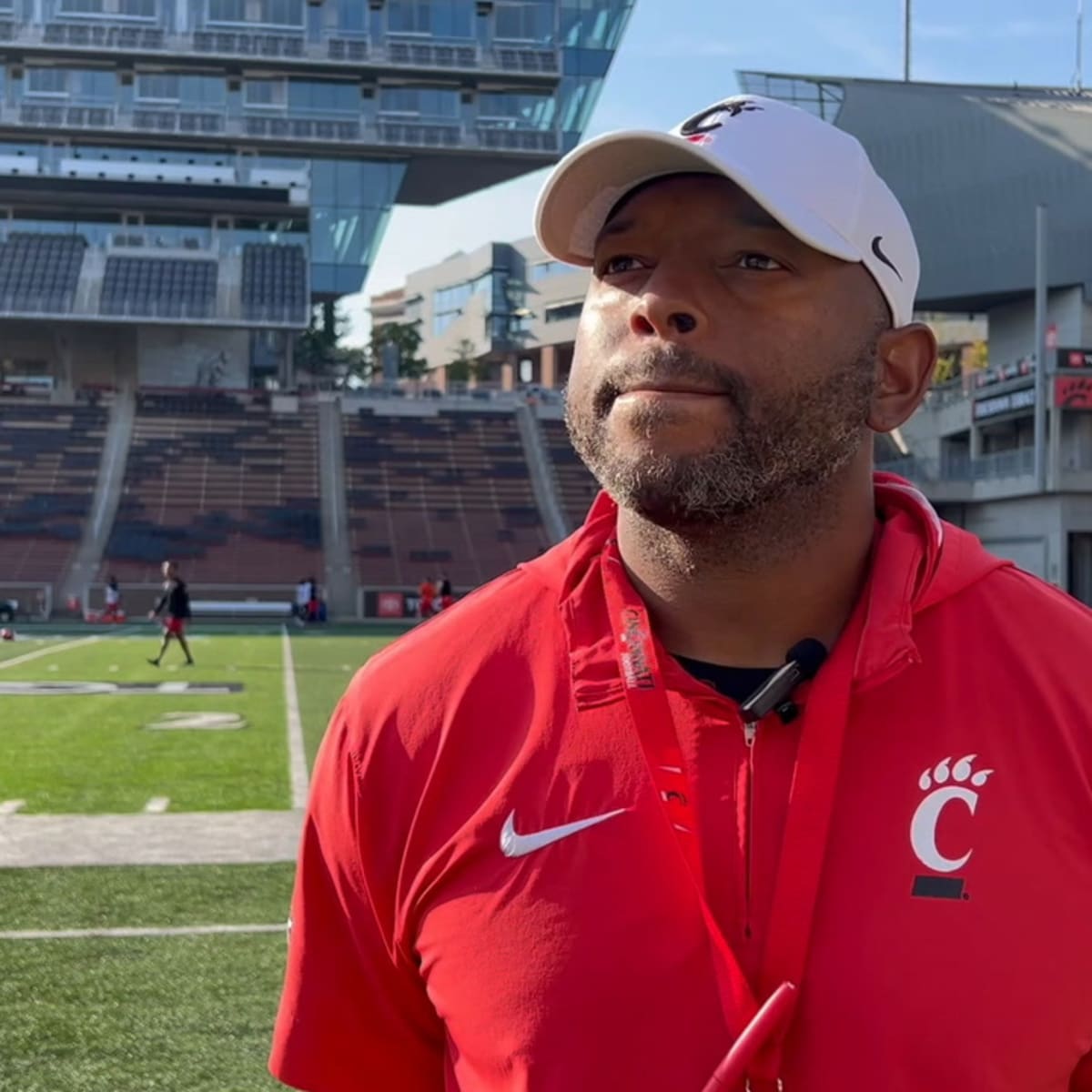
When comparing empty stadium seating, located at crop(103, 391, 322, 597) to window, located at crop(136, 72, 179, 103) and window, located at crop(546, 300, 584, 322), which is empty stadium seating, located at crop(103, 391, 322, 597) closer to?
window, located at crop(136, 72, 179, 103)

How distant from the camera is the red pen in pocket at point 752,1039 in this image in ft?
5.19

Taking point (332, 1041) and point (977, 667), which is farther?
point (332, 1041)

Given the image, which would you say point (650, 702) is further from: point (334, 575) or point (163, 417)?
point (163, 417)

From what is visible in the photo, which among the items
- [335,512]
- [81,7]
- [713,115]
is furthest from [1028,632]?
[81,7]

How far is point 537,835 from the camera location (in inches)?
70.0

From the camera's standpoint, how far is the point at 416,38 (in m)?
59.9

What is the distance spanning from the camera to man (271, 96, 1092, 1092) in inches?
65.3

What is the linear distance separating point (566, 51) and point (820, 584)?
6275 centimetres

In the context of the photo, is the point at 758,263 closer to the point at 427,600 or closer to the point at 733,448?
the point at 733,448

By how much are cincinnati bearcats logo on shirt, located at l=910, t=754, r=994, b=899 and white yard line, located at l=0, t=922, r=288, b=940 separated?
15.6ft

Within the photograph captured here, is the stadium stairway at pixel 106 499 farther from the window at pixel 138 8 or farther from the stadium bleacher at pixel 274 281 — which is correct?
the window at pixel 138 8

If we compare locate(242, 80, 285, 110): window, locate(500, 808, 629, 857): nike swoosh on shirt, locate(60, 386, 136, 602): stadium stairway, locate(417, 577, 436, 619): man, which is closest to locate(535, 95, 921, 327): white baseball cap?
locate(500, 808, 629, 857): nike swoosh on shirt

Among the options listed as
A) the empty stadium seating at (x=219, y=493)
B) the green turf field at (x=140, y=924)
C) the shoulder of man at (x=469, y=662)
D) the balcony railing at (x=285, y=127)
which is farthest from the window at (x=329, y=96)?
the shoulder of man at (x=469, y=662)

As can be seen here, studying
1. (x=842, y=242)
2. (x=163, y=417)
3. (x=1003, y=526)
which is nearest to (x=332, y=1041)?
(x=842, y=242)
